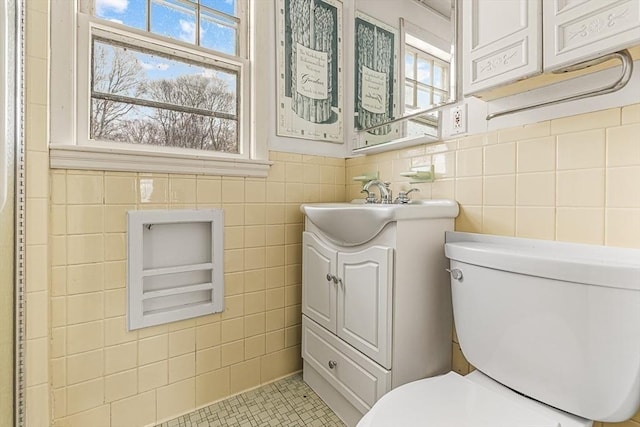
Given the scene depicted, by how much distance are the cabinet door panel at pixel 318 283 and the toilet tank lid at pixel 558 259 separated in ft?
1.65

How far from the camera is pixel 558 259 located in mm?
770

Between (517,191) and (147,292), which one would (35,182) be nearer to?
(147,292)

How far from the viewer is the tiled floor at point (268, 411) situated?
1284 millimetres

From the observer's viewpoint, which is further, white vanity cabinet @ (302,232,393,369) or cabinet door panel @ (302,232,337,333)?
cabinet door panel @ (302,232,337,333)

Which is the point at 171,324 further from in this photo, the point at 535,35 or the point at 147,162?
the point at 535,35

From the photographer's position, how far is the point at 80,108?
1.18 meters

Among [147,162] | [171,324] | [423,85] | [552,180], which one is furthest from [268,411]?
[423,85]

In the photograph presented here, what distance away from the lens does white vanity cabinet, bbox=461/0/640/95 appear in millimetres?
701

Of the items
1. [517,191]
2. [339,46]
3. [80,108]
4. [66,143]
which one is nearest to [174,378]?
[66,143]

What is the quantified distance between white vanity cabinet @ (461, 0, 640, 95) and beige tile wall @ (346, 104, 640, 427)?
22 cm

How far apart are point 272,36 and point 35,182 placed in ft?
3.83

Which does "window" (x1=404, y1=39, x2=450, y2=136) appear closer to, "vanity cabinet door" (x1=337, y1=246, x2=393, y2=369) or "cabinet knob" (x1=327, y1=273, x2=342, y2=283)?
"vanity cabinet door" (x1=337, y1=246, x2=393, y2=369)

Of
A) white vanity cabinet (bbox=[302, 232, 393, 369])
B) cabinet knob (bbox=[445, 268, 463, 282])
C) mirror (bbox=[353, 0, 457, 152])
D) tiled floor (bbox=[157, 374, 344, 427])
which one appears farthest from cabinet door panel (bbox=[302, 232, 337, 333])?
mirror (bbox=[353, 0, 457, 152])

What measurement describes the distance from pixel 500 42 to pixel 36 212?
60.5 inches
